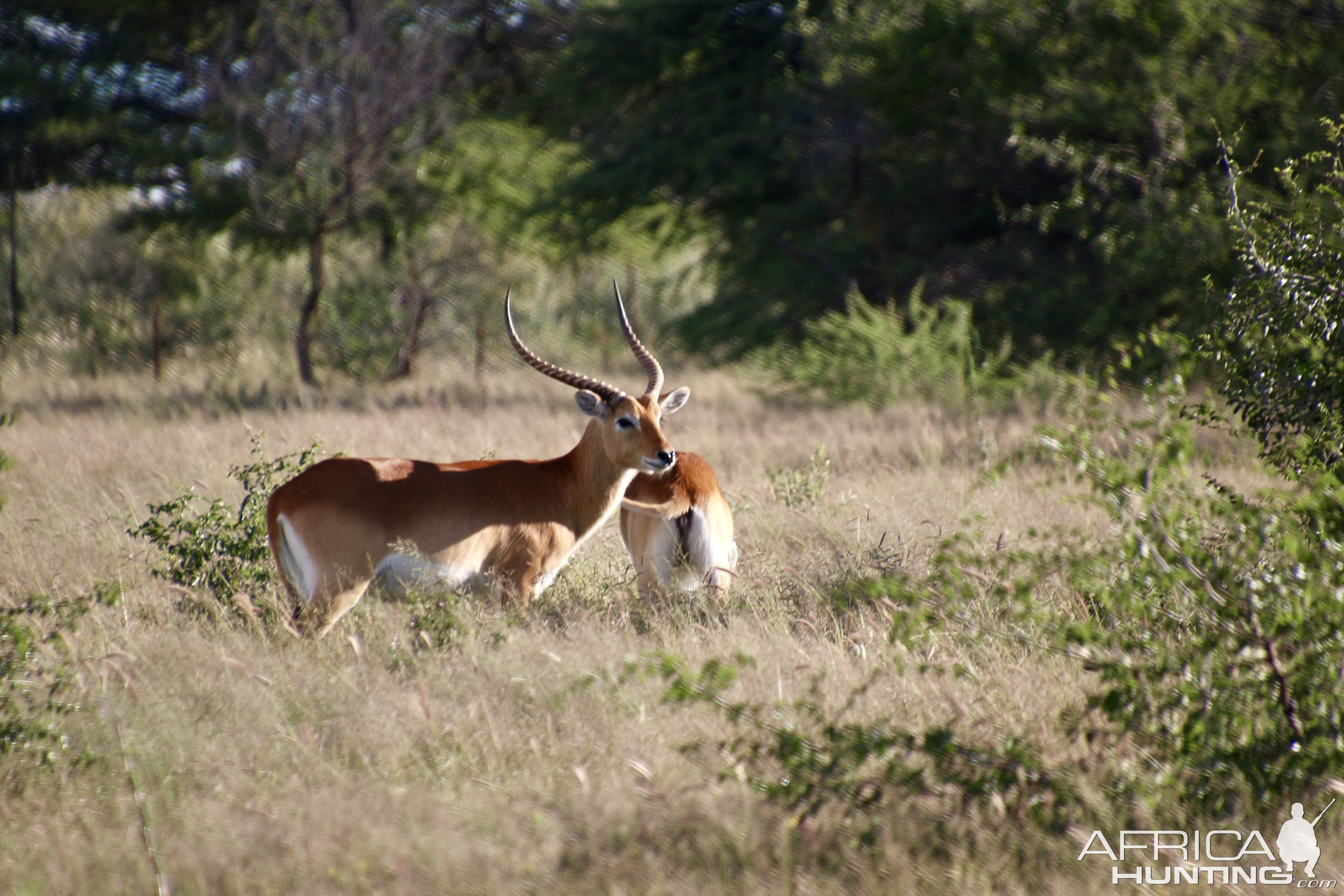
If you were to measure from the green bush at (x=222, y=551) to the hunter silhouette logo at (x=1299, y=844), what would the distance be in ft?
13.3

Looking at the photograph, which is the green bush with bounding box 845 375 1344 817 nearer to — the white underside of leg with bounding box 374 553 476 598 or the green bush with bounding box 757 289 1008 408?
the white underside of leg with bounding box 374 553 476 598

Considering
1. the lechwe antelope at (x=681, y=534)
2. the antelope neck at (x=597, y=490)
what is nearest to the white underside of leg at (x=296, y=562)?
the antelope neck at (x=597, y=490)

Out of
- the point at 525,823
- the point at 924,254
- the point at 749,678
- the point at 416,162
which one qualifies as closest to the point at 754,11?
the point at 924,254

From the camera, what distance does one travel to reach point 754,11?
A: 1527 centimetres

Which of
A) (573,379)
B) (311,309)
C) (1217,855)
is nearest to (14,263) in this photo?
(311,309)

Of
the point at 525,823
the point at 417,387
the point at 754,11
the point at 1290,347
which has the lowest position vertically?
the point at 417,387

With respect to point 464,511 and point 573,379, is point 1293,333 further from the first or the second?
point 464,511

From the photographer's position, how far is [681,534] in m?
5.25

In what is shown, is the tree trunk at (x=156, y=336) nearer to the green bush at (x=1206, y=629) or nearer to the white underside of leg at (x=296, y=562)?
the white underside of leg at (x=296, y=562)

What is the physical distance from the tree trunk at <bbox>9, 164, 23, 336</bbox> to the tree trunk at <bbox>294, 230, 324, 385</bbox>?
16.9 ft

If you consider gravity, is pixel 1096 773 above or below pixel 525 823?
above

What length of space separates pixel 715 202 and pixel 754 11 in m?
2.79

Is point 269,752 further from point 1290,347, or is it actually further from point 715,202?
point 715,202

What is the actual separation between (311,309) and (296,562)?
11856 millimetres
